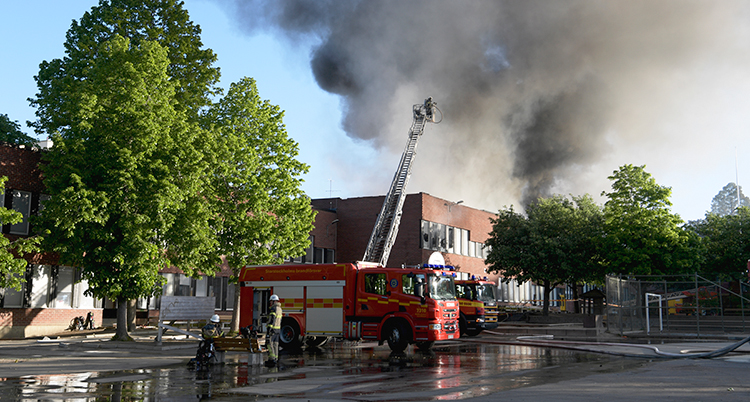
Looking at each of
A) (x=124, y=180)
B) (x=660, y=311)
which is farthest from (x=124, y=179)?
(x=660, y=311)

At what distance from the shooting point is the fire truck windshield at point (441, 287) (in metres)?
20.8

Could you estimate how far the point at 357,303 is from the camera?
69.9ft

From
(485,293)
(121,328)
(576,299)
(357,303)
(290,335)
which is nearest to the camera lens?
(357,303)

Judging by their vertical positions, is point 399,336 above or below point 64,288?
below

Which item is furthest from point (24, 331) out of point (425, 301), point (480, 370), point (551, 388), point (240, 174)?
point (551, 388)

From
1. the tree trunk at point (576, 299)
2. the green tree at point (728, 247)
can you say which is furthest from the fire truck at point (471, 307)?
the green tree at point (728, 247)

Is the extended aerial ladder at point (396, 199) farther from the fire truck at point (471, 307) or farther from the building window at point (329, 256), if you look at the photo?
the fire truck at point (471, 307)

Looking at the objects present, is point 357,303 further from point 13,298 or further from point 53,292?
point 13,298

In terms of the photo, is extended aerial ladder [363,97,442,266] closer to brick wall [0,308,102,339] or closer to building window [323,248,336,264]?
building window [323,248,336,264]

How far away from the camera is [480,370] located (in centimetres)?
1490

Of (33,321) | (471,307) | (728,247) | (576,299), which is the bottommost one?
(33,321)

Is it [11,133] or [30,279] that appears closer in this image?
[30,279]

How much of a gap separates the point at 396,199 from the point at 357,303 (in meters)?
24.8

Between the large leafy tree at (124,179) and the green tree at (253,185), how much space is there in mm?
1907
